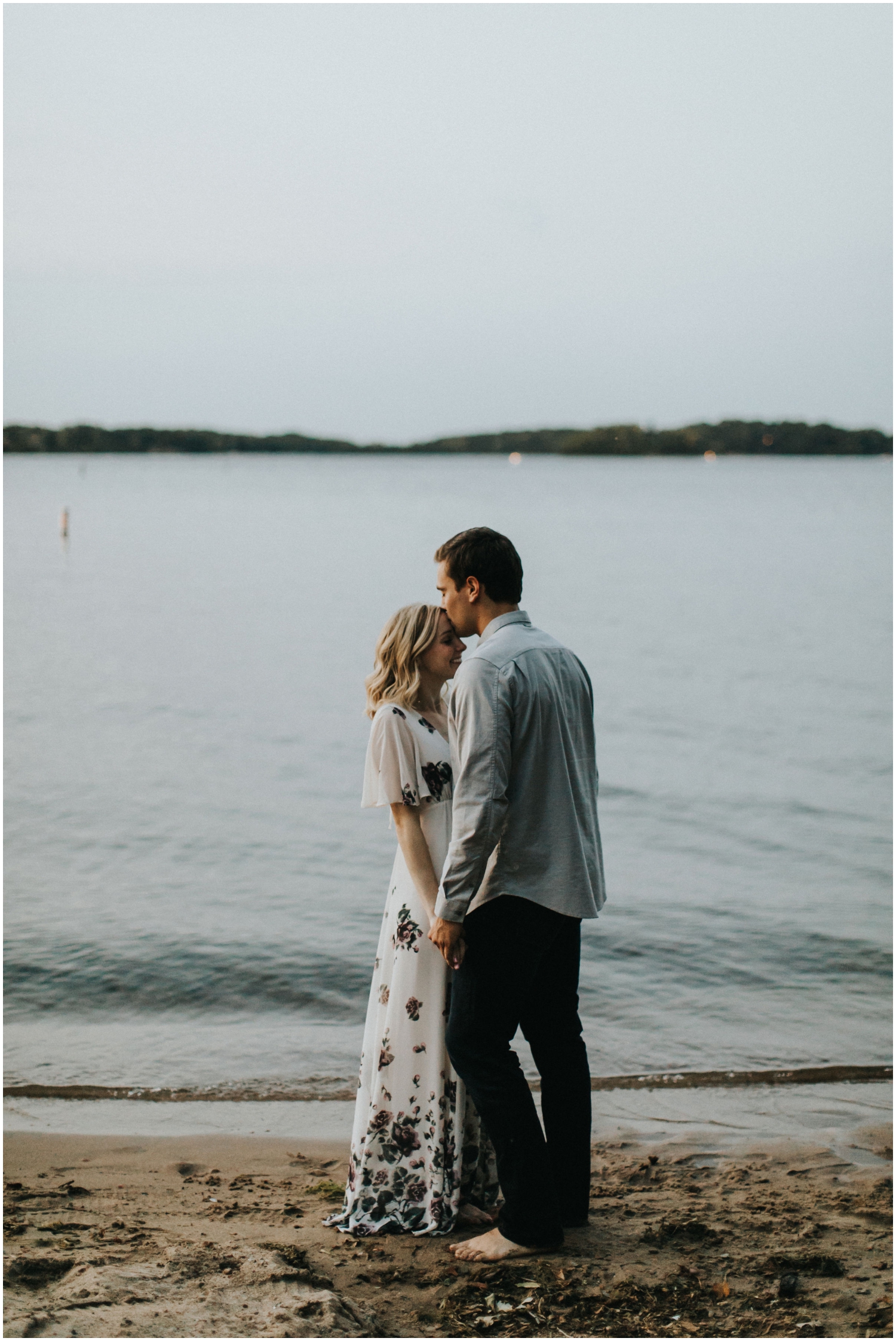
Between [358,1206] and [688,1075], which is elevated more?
[358,1206]

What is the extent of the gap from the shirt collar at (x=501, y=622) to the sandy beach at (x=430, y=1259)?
72.2 inches

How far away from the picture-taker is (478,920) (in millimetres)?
3320

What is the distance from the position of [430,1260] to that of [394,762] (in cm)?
148

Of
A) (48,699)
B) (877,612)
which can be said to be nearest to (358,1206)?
(48,699)

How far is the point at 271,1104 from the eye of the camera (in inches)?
219

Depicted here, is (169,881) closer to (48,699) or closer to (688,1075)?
(688,1075)

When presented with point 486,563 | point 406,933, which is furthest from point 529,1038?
point 486,563

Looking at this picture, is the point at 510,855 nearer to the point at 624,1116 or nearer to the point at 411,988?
the point at 411,988

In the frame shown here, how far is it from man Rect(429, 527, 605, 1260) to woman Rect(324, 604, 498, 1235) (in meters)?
0.15

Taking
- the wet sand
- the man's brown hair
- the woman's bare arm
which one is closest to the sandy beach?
the wet sand

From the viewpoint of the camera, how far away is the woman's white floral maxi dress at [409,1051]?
11.7 feet

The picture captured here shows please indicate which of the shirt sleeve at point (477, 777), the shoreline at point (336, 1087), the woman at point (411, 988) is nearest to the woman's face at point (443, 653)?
the woman at point (411, 988)

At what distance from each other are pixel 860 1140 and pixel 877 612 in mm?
28631

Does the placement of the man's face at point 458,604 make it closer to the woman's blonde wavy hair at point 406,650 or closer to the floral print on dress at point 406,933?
the woman's blonde wavy hair at point 406,650
